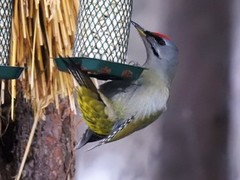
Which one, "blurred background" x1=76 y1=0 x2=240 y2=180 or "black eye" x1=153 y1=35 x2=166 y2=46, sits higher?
"black eye" x1=153 y1=35 x2=166 y2=46

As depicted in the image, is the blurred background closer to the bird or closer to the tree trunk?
the tree trunk

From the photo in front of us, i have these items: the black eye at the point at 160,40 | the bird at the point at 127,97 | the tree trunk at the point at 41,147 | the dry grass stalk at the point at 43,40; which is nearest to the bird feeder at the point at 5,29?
the dry grass stalk at the point at 43,40

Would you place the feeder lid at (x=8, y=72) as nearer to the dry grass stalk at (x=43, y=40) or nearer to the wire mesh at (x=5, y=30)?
the wire mesh at (x=5, y=30)

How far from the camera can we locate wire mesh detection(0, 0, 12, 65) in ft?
6.03

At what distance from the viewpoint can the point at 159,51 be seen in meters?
1.73

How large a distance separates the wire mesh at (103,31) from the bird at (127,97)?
0.09 metres

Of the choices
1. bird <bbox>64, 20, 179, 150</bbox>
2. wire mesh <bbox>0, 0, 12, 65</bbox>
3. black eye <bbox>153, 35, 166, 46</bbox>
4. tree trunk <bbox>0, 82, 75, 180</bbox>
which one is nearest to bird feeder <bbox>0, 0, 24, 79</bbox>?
wire mesh <bbox>0, 0, 12, 65</bbox>

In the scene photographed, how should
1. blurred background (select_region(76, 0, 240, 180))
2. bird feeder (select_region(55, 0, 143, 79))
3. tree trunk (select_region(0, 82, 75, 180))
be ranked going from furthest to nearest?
blurred background (select_region(76, 0, 240, 180)) < tree trunk (select_region(0, 82, 75, 180)) < bird feeder (select_region(55, 0, 143, 79))

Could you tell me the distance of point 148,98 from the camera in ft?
5.61

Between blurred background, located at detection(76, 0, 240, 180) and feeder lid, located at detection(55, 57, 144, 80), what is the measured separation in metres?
0.94

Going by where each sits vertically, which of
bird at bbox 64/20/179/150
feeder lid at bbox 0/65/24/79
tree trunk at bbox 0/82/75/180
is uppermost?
feeder lid at bbox 0/65/24/79

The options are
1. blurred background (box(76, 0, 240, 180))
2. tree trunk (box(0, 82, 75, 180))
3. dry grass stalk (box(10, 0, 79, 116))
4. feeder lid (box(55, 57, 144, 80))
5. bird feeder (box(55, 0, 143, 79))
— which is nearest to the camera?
feeder lid (box(55, 57, 144, 80))

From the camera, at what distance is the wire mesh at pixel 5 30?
184 cm

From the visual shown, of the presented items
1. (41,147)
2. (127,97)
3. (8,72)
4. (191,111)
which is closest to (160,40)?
(127,97)
